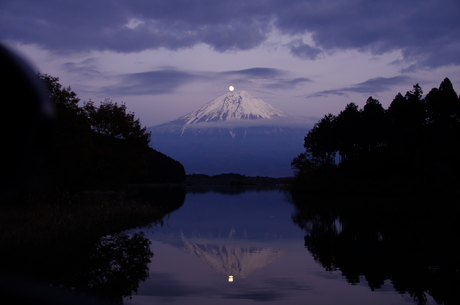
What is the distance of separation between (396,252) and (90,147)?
16.0 metres

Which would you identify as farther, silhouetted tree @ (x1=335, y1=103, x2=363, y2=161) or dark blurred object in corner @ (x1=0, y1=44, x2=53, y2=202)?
silhouetted tree @ (x1=335, y1=103, x2=363, y2=161)

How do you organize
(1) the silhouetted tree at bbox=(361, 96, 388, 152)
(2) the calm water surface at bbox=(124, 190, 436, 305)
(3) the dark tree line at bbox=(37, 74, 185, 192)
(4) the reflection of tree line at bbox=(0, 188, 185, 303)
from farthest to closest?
1. (1) the silhouetted tree at bbox=(361, 96, 388, 152)
2. (3) the dark tree line at bbox=(37, 74, 185, 192)
3. (4) the reflection of tree line at bbox=(0, 188, 185, 303)
4. (2) the calm water surface at bbox=(124, 190, 436, 305)

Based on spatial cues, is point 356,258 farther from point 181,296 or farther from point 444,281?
point 181,296

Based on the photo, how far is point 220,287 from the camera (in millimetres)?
7871

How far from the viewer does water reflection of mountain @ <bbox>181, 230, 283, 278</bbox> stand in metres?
9.48

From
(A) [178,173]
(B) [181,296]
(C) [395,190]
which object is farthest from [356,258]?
(A) [178,173]

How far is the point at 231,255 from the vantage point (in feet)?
36.4

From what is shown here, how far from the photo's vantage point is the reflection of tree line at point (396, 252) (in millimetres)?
7730

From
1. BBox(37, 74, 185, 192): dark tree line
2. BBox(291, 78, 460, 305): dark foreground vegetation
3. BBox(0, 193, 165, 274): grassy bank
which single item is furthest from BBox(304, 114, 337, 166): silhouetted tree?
BBox(0, 193, 165, 274): grassy bank

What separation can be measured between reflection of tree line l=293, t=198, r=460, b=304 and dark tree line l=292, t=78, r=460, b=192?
2267 cm

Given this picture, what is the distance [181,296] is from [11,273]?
3.36m

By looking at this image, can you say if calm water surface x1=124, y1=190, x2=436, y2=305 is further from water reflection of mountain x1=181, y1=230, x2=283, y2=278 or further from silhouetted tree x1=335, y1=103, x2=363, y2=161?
silhouetted tree x1=335, y1=103, x2=363, y2=161

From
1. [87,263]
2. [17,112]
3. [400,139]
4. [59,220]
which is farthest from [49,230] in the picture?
[400,139]

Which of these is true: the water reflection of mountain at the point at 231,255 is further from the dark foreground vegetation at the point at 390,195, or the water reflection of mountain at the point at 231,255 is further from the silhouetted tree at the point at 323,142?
the silhouetted tree at the point at 323,142
